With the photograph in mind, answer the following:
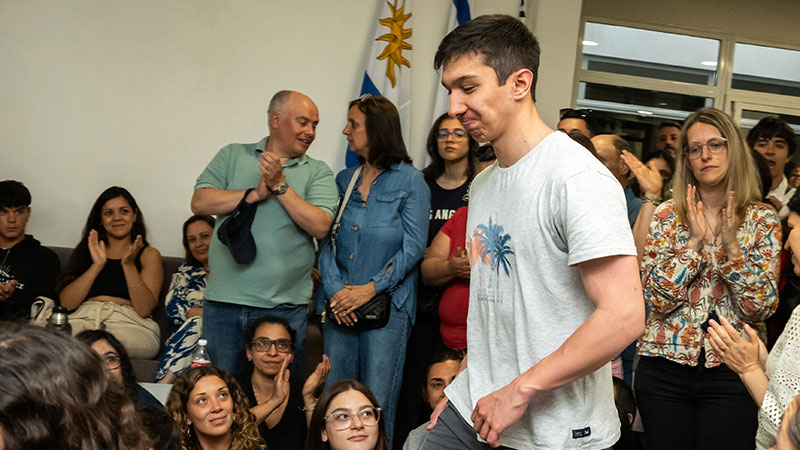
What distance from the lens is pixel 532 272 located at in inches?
71.2

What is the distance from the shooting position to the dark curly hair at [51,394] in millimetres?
1267

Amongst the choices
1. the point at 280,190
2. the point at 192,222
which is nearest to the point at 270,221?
the point at 280,190

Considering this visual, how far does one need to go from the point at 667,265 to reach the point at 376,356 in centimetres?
134

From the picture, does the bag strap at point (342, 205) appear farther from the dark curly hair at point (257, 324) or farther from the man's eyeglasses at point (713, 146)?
the man's eyeglasses at point (713, 146)

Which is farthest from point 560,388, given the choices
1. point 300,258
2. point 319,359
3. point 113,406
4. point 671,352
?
point 319,359

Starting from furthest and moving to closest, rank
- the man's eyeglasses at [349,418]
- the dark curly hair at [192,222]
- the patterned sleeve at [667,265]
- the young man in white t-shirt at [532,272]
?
the dark curly hair at [192,222] → the man's eyeglasses at [349,418] → the patterned sleeve at [667,265] → the young man in white t-shirt at [532,272]

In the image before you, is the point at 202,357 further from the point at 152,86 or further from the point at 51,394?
the point at 152,86

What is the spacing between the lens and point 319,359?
477 cm

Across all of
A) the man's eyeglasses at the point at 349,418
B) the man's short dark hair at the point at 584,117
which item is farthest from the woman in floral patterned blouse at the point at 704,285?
the man's short dark hair at the point at 584,117

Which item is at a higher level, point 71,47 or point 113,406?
point 71,47

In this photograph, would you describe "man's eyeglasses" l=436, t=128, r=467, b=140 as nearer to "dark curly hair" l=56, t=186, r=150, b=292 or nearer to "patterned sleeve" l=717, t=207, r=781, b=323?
"patterned sleeve" l=717, t=207, r=781, b=323

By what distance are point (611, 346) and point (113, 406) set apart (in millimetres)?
959

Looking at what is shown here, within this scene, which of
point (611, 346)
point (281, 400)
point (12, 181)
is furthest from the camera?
point (12, 181)

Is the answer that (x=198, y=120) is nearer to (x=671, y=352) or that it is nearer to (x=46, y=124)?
(x=46, y=124)
